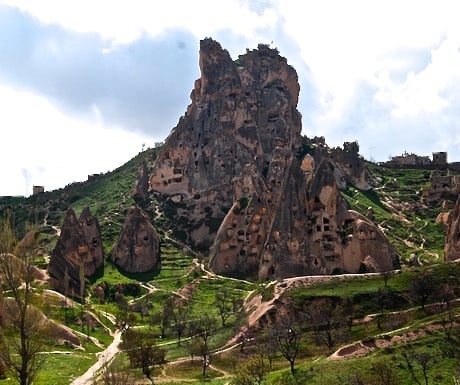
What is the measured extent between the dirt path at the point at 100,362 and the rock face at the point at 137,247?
104 ft

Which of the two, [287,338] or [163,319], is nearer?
[287,338]

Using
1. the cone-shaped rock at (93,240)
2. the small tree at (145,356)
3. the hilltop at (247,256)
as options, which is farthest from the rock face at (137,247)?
the small tree at (145,356)

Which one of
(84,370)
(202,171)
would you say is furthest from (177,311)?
(202,171)

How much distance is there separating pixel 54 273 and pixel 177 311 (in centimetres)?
2013

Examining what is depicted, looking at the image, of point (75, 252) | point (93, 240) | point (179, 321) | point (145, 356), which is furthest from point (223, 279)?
point (145, 356)

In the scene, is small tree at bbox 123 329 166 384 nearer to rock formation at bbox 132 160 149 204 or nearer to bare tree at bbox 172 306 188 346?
bare tree at bbox 172 306 188 346

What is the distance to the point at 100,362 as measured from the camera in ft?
169

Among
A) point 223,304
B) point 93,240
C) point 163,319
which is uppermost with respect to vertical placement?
point 93,240

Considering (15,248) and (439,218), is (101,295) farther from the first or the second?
(439,218)

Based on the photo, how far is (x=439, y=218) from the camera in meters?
111

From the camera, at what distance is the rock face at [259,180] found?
3169 inches

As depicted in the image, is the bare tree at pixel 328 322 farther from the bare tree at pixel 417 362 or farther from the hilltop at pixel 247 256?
the bare tree at pixel 417 362

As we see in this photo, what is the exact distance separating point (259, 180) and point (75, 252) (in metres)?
37.5

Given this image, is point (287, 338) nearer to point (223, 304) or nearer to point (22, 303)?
point (223, 304)
